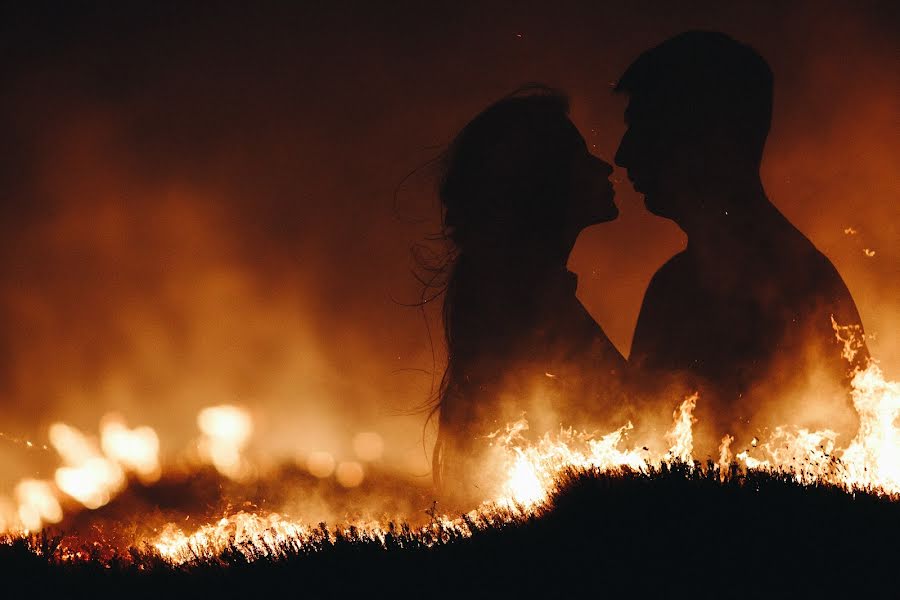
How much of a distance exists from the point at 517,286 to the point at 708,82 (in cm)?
226

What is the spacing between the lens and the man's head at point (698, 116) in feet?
20.5

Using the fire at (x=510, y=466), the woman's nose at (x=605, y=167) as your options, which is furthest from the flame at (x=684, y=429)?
the woman's nose at (x=605, y=167)

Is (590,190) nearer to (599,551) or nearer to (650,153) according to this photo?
(650,153)

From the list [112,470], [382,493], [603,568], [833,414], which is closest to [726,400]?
[833,414]

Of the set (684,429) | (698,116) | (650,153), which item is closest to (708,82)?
(698,116)

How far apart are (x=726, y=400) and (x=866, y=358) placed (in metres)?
1.14

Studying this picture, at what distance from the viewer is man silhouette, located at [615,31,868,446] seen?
236 inches

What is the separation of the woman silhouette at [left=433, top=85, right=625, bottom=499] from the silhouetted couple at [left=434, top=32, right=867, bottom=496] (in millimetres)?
12

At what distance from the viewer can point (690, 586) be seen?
358 cm

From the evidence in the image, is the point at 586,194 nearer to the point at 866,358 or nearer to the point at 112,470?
the point at 866,358

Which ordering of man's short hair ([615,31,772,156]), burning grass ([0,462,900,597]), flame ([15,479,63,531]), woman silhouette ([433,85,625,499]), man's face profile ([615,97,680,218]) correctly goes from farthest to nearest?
flame ([15,479,63,531])
woman silhouette ([433,85,625,499])
man's face profile ([615,97,680,218])
man's short hair ([615,31,772,156])
burning grass ([0,462,900,597])

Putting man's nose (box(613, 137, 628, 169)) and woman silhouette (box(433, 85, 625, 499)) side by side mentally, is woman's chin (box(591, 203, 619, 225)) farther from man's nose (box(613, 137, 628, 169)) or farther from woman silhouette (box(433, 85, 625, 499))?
man's nose (box(613, 137, 628, 169))

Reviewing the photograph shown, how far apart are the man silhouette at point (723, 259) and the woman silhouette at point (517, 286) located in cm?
47

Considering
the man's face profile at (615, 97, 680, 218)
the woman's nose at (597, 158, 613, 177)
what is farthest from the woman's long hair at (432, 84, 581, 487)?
the man's face profile at (615, 97, 680, 218)
